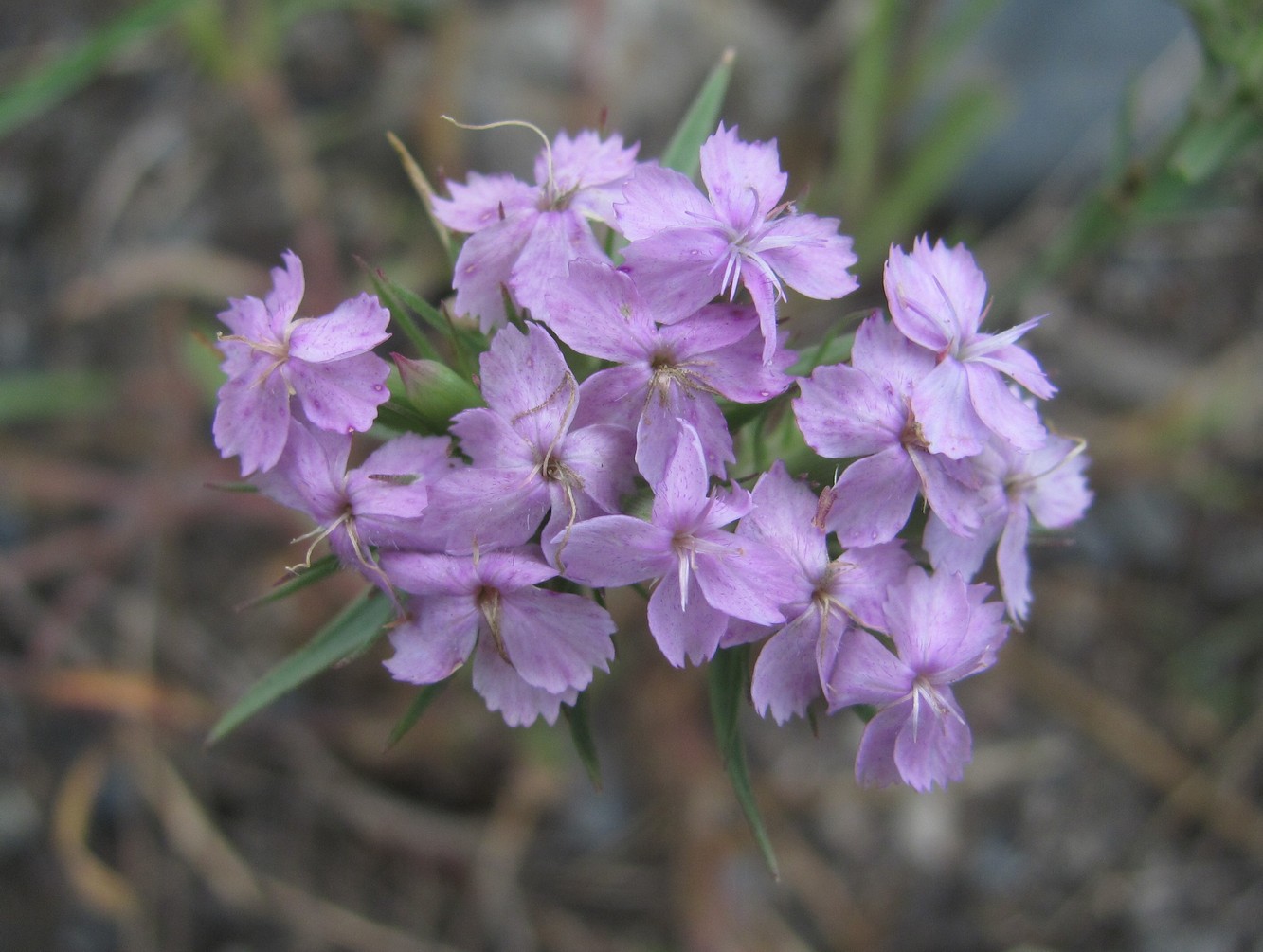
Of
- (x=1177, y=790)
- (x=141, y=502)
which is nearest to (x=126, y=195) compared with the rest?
(x=141, y=502)

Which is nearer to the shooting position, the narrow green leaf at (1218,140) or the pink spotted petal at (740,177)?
the pink spotted petal at (740,177)

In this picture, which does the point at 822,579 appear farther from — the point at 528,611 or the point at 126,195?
the point at 126,195

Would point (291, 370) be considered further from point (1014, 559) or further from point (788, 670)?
point (1014, 559)

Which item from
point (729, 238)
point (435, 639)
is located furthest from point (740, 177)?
point (435, 639)

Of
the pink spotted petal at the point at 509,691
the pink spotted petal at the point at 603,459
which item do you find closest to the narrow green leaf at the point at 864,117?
the pink spotted petal at the point at 603,459

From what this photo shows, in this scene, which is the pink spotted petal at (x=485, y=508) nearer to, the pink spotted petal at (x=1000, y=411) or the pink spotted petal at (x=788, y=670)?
the pink spotted petal at (x=788, y=670)

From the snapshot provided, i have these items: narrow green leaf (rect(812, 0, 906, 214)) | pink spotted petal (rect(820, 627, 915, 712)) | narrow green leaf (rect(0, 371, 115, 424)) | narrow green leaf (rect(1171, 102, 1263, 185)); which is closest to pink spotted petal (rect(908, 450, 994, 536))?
pink spotted petal (rect(820, 627, 915, 712))

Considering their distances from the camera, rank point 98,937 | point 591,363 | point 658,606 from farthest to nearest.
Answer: point 98,937, point 591,363, point 658,606
